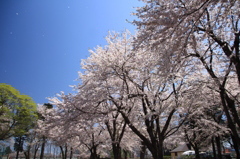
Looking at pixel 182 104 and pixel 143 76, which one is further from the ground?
pixel 143 76

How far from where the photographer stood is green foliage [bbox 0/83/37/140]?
62.0 ft

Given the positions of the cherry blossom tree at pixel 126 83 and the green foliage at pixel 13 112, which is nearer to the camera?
the cherry blossom tree at pixel 126 83

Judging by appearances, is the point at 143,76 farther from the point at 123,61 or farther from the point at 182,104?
the point at 182,104

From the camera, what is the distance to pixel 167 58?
4137 mm

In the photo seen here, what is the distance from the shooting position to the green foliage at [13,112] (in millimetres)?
18906

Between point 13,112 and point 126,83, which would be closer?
point 126,83

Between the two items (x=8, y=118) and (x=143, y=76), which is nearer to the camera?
(x=143, y=76)

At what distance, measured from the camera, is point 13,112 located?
20.5m

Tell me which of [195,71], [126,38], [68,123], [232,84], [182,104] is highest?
[126,38]

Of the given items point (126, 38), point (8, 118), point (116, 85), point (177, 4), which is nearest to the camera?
point (177, 4)

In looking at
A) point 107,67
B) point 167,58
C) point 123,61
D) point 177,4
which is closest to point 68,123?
point 107,67

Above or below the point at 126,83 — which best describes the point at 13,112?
above

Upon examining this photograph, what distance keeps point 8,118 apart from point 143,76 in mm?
18049

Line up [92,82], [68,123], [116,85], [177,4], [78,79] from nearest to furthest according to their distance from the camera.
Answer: [177,4] → [68,123] → [92,82] → [116,85] → [78,79]
